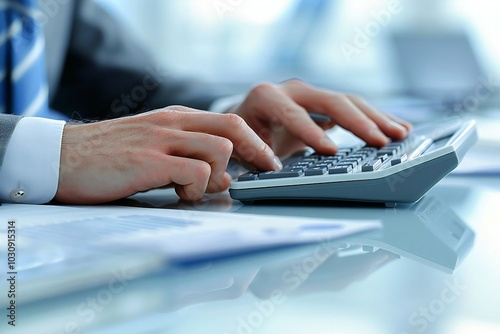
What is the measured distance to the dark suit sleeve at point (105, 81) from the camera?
1.37 meters

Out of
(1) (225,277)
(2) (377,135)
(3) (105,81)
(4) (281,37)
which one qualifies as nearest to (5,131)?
(1) (225,277)

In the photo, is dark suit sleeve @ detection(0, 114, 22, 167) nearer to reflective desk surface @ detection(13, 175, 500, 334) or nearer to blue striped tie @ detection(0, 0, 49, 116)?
reflective desk surface @ detection(13, 175, 500, 334)

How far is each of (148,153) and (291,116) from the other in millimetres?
238

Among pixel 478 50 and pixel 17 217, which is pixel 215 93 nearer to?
pixel 17 217

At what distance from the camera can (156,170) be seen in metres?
0.58

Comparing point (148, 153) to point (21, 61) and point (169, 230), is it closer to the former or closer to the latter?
point (169, 230)

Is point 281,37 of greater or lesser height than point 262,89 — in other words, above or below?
below

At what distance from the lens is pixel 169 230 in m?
0.44

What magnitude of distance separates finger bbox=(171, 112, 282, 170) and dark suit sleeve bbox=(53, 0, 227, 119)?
73 centimetres

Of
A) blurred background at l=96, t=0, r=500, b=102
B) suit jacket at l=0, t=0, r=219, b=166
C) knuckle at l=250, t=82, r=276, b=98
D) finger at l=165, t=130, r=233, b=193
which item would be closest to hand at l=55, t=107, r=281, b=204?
finger at l=165, t=130, r=233, b=193

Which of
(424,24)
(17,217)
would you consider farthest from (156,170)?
(424,24)

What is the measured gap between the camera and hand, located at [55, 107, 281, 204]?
59cm

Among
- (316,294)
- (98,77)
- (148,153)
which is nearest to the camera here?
(316,294)

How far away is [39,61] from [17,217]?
2.31ft
